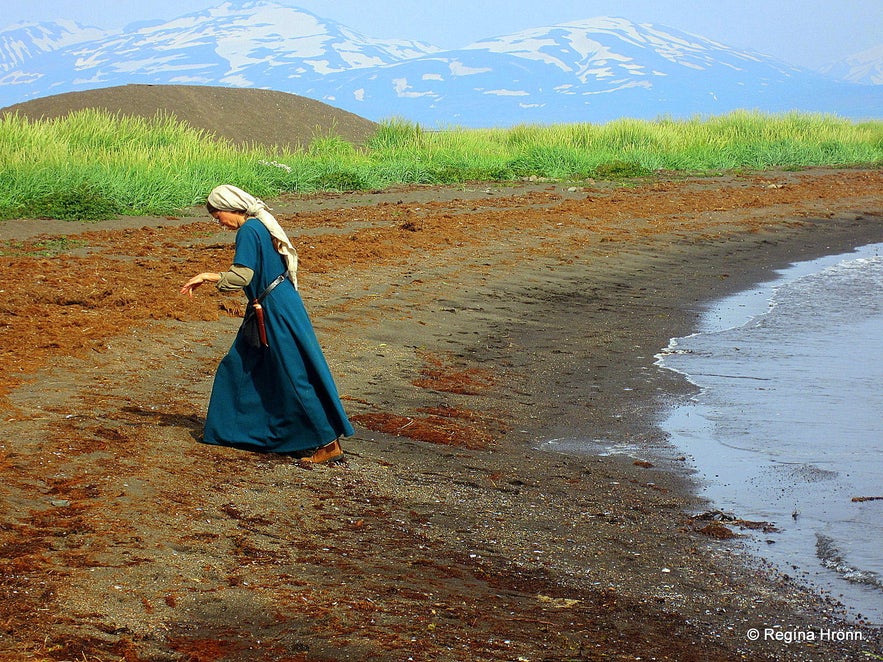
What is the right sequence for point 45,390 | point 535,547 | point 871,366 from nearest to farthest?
point 535,547, point 45,390, point 871,366

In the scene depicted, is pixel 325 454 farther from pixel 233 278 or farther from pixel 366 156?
pixel 366 156

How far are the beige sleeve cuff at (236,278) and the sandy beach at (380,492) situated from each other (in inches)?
37.6

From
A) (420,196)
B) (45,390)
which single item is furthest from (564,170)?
(45,390)

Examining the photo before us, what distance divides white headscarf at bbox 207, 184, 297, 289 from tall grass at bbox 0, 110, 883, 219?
34.7 feet

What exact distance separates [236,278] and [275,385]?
703mm

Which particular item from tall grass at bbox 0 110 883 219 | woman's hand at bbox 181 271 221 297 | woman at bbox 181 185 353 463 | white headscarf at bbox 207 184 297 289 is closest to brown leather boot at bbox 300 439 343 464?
woman at bbox 181 185 353 463

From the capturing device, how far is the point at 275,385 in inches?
238

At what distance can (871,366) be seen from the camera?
32.5 feet

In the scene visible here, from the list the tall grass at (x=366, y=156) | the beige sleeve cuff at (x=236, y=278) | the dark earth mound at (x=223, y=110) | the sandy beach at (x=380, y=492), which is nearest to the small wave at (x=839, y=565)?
the sandy beach at (x=380, y=492)

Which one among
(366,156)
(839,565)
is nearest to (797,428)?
(839,565)

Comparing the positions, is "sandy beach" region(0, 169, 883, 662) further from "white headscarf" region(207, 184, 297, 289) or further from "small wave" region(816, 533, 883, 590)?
"white headscarf" region(207, 184, 297, 289)

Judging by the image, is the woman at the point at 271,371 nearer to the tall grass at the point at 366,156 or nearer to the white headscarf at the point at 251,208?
the white headscarf at the point at 251,208

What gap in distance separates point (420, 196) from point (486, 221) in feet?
11.8

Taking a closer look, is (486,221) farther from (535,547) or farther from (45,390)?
(535,547)
